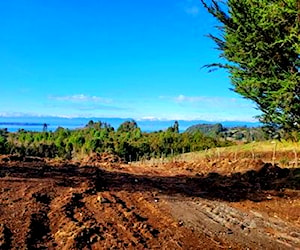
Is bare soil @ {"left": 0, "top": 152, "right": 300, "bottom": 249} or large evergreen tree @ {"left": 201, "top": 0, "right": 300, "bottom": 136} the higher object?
large evergreen tree @ {"left": 201, "top": 0, "right": 300, "bottom": 136}

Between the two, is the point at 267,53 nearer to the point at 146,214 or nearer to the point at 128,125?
the point at 146,214

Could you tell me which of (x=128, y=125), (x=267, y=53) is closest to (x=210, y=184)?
(x=267, y=53)

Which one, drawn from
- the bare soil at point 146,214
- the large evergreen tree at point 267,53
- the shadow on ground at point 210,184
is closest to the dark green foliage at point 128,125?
the shadow on ground at point 210,184

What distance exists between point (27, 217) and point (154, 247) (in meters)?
2.73

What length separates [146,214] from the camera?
27.6 feet

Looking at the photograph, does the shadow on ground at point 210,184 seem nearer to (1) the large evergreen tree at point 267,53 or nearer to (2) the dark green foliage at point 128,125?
(1) the large evergreen tree at point 267,53

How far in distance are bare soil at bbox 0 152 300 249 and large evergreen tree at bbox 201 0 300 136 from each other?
2547 millimetres

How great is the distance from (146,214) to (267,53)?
16.0ft

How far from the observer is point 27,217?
7.36 metres

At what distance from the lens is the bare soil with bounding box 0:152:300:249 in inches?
246

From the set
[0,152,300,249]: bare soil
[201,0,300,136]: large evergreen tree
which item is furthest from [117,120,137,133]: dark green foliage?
[201,0,300,136]: large evergreen tree

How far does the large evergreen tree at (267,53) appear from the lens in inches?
359

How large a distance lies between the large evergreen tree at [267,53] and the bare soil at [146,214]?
2.55 metres

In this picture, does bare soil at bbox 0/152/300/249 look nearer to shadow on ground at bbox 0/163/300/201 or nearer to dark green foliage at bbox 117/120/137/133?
shadow on ground at bbox 0/163/300/201
